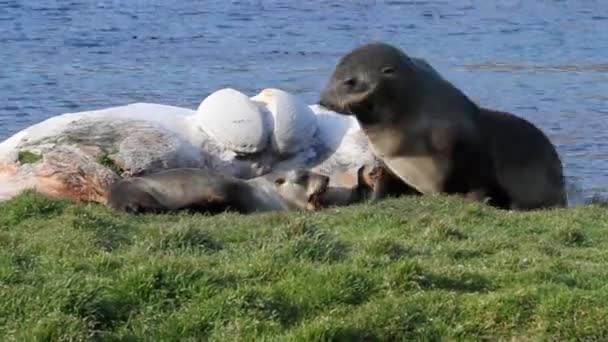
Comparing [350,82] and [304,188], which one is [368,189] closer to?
[304,188]

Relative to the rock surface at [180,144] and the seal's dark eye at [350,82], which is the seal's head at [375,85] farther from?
the rock surface at [180,144]

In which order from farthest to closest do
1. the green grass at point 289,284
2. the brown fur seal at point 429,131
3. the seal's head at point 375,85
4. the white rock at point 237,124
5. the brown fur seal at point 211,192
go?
the white rock at point 237,124, the seal's head at point 375,85, the brown fur seal at point 429,131, the brown fur seal at point 211,192, the green grass at point 289,284

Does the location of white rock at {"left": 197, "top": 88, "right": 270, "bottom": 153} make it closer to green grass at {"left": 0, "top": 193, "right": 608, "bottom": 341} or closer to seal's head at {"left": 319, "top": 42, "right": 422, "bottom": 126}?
seal's head at {"left": 319, "top": 42, "right": 422, "bottom": 126}

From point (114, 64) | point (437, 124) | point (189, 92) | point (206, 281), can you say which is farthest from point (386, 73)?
point (114, 64)

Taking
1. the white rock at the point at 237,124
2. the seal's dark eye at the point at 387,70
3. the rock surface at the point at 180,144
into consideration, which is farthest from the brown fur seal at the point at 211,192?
the seal's dark eye at the point at 387,70

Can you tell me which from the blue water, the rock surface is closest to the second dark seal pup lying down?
the rock surface

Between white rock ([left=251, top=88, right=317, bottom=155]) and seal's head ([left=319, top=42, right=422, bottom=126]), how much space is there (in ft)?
1.82

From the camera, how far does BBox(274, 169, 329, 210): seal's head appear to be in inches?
513

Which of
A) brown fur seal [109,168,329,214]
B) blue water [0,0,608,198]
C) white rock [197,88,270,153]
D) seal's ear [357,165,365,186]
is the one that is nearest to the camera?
A: brown fur seal [109,168,329,214]

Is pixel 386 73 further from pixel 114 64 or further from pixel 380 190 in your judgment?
pixel 114 64

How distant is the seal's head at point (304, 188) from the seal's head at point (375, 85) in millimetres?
699

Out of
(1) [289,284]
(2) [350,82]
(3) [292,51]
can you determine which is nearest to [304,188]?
(2) [350,82]

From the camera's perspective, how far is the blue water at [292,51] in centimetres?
2231

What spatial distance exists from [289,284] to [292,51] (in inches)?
801
